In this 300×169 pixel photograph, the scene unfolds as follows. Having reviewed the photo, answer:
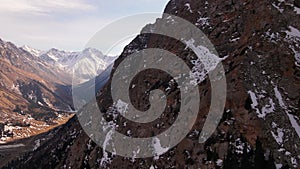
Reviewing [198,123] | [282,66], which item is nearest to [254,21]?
[282,66]

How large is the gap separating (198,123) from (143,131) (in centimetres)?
1482

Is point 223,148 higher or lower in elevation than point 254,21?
lower

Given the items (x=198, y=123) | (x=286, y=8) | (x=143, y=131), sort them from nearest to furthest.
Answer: (x=198, y=123) → (x=286, y=8) → (x=143, y=131)

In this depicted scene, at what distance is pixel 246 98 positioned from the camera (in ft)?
190

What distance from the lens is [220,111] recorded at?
5928 cm

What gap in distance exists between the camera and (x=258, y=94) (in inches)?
2296

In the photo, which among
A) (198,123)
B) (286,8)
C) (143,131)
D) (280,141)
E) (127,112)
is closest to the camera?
(280,141)

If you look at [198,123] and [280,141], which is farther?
[198,123]

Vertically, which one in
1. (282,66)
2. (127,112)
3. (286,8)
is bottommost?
(127,112)

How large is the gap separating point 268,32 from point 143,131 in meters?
30.0

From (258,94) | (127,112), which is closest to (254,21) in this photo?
(258,94)

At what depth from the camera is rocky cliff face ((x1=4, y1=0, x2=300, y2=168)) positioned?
53.2m

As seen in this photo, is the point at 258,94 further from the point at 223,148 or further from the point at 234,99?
the point at 223,148

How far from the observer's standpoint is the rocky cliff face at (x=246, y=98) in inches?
2095
